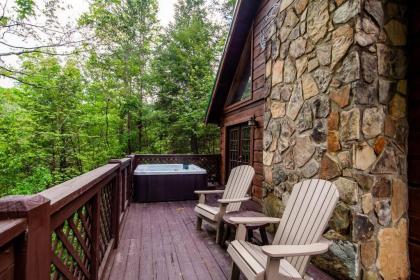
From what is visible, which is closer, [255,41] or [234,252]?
[234,252]

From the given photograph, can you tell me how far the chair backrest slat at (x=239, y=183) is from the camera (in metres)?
3.41

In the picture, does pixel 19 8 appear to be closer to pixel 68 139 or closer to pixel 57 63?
pixel 57 63

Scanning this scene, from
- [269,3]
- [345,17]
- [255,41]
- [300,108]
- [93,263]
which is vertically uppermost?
[269,3]

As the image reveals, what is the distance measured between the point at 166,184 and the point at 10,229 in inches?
200

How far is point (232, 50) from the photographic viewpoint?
18.2 ft

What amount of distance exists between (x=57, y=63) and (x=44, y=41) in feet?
9.98

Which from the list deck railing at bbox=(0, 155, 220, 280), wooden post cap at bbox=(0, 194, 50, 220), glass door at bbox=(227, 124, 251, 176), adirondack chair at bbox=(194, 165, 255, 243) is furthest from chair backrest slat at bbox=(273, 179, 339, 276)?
glass door at bbox=(227, 124, 251, 176)

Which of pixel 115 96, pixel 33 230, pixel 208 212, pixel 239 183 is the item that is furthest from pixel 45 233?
pixel 115 96

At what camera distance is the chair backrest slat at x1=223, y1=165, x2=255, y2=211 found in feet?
11.2

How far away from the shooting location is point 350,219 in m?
2.21

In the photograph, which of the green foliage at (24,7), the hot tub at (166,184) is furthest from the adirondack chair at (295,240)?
the green foliage at (24,7)

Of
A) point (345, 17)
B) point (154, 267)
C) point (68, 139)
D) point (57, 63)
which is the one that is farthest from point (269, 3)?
point (68, 139)

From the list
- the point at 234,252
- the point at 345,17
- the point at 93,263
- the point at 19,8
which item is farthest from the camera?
the point at 19,8

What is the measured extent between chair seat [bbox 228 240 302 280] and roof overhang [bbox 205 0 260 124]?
4440 millimetres
